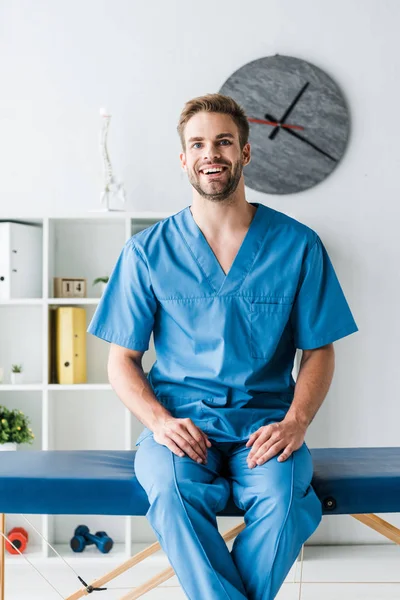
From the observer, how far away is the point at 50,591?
2.69 m

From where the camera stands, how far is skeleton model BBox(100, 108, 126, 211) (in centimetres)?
307

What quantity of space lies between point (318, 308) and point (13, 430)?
1.44m

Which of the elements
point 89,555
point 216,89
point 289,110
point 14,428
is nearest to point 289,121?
point 289,110

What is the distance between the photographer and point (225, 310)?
6.43 feet

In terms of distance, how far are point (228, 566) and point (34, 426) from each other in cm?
181

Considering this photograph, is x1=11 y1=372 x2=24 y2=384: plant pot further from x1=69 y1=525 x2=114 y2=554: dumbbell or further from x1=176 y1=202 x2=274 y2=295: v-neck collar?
x1=176 y1=202 x2=274 y2=295: v-neck collar

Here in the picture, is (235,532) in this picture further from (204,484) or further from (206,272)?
(206,272)

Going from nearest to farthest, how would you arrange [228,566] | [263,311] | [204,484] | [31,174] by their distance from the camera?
[228,566]
[204,484]
[263,311]
[31,174]

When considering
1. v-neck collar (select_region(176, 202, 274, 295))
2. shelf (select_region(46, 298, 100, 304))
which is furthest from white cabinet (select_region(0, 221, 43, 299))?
v-neck collar (select_region(176, 202, 274, 295))

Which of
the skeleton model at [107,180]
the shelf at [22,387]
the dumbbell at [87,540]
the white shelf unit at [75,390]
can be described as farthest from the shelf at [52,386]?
the skeleton model at [107,180]

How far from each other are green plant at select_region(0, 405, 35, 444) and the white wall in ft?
2.61

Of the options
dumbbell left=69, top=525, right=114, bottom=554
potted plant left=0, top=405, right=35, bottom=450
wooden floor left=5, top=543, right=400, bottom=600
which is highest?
potted plant left=0, top=405, right=35, bottom=450

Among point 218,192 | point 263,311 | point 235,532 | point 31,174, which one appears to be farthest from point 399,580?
point 31,174

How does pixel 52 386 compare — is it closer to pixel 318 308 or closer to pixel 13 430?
pixel 13 430
